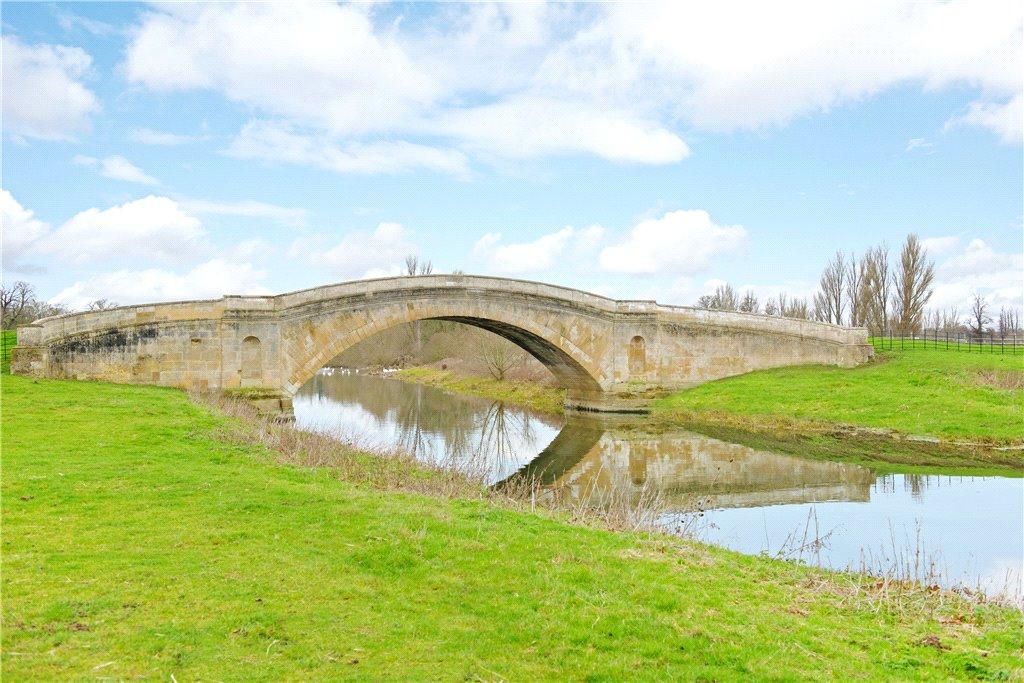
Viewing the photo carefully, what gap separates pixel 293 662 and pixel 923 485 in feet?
47.2

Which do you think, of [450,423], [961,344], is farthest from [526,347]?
[961,344]

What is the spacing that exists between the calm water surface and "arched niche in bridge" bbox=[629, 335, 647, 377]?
2651 mm

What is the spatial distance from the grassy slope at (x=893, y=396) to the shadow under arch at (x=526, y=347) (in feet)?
11.7

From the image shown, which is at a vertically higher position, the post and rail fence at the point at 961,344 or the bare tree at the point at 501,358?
the post and rail fence at the point at 961,344

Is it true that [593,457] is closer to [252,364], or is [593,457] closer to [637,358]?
[637,358]

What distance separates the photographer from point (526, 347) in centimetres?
3016

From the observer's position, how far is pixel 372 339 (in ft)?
187

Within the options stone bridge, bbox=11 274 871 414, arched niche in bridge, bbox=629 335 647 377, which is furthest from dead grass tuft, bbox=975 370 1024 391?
arched niche in bridge, bbox=629 335 647 377

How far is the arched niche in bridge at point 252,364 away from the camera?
22.5 m

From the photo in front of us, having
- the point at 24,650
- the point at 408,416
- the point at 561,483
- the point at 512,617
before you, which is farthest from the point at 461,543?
the point at 408,416

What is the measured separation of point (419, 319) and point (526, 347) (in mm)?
5914

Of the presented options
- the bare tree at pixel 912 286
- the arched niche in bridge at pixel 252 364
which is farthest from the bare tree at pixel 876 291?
the arched niche in bridge at pixel 252 364

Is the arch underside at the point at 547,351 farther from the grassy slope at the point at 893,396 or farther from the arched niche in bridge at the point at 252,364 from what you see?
the arched niche in bridge at the point at 252,364

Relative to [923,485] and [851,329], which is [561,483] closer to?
[923,485]
